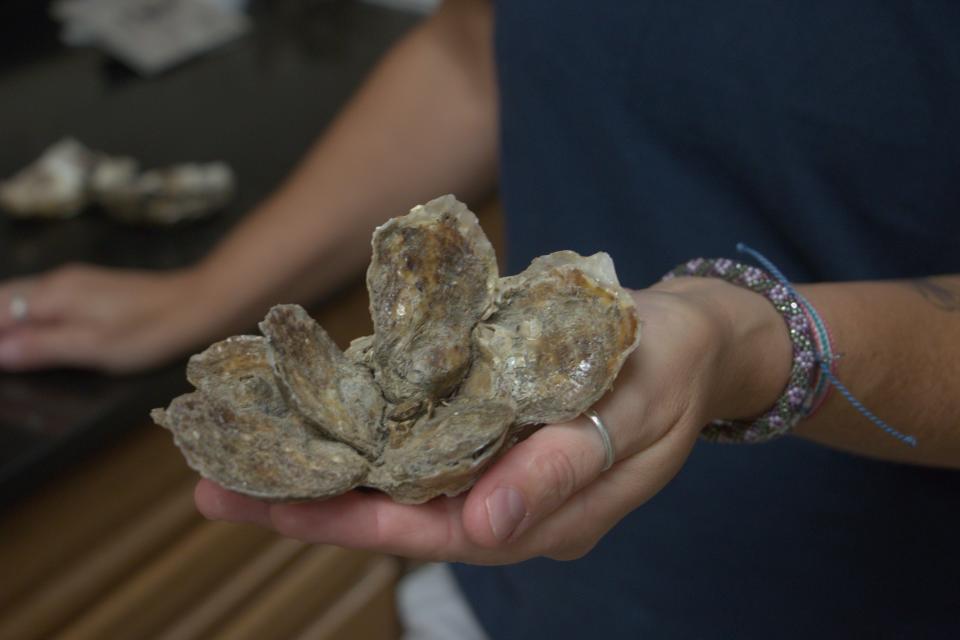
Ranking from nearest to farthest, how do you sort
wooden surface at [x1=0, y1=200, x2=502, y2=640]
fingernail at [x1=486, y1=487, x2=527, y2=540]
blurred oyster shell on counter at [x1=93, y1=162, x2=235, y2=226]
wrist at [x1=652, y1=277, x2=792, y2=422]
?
fingernail at [x1=486, y1=487, x2=527, y2=540] < wrist at [x1=652, y1=277, x2=792, y2=422] < wooden surface at [x1=0, y1=200, x2=502, y2=640] < blurred oyster shell on counter at [x1=93, y1=162, x2=235, y2=226]

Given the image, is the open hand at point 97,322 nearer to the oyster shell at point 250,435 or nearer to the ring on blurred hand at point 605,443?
the oyster shell at point 250,435

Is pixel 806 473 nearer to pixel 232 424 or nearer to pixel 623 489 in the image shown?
A: pixel 623 489

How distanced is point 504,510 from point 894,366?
354 millimetres

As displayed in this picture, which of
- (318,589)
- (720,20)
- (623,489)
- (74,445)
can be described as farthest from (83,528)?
(720,20)

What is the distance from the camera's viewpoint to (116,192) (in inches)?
55.4

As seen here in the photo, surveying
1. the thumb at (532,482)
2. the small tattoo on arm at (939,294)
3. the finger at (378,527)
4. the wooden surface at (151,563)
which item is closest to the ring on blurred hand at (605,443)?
the thumb at (532,482)

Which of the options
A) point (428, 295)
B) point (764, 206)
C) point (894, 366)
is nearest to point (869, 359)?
point (894, 366)

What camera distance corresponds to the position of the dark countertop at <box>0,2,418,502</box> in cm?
115

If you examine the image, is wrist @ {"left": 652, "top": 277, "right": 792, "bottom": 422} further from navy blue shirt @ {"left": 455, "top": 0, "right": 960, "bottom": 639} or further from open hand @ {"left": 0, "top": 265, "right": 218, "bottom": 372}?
open hand @ {"left": 0, "top": 265, "right": 218, "bottom": 372}

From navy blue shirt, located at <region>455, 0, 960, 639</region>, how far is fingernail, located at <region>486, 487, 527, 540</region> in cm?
39

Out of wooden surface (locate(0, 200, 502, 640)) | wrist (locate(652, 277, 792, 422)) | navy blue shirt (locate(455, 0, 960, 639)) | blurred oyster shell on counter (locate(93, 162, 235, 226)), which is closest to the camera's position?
wrist (locate(652, 277, 792, 422))

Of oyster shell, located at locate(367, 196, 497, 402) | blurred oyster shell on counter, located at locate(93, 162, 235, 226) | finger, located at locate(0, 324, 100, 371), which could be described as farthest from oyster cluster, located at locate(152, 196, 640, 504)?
blurred oyster shell on counter, located at locate(93, 162, 235, 226)

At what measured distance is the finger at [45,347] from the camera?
1178 mm

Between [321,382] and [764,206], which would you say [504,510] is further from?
[764,206]
